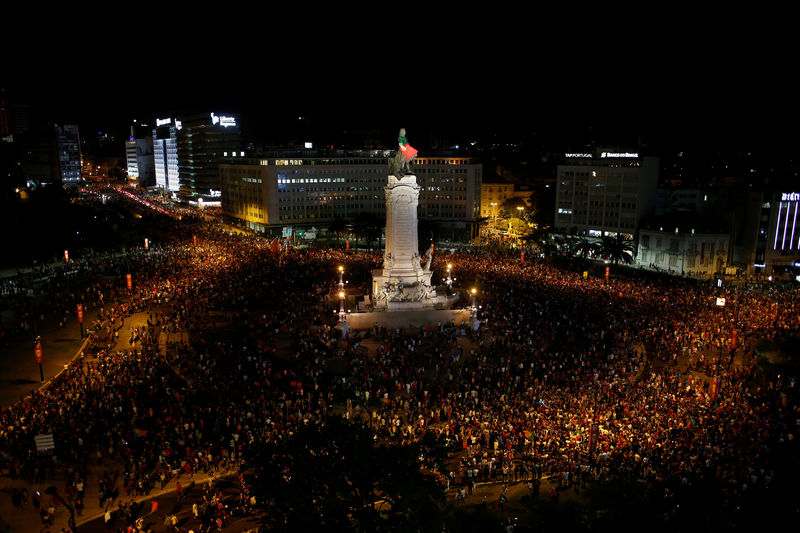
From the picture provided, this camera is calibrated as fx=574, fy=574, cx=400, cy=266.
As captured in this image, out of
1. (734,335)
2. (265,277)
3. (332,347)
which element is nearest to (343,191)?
(265,277)

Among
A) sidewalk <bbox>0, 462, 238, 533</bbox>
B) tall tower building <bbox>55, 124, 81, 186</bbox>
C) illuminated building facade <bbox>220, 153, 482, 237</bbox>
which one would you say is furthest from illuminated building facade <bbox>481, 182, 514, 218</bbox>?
tall tower building <bbox>55, 124, 81, 186</bbox>

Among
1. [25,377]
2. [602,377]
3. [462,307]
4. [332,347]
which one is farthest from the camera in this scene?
[462,307]

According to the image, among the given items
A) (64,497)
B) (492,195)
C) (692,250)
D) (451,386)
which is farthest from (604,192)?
(64,497)

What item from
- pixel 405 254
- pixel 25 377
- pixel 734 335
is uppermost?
pixel 405 254

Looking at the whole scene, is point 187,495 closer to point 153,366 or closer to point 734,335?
point 153,366

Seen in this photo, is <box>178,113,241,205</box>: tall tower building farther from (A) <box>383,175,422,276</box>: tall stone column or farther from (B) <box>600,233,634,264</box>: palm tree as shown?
(A) <box>383,175,422,276</box>: tall stone column
